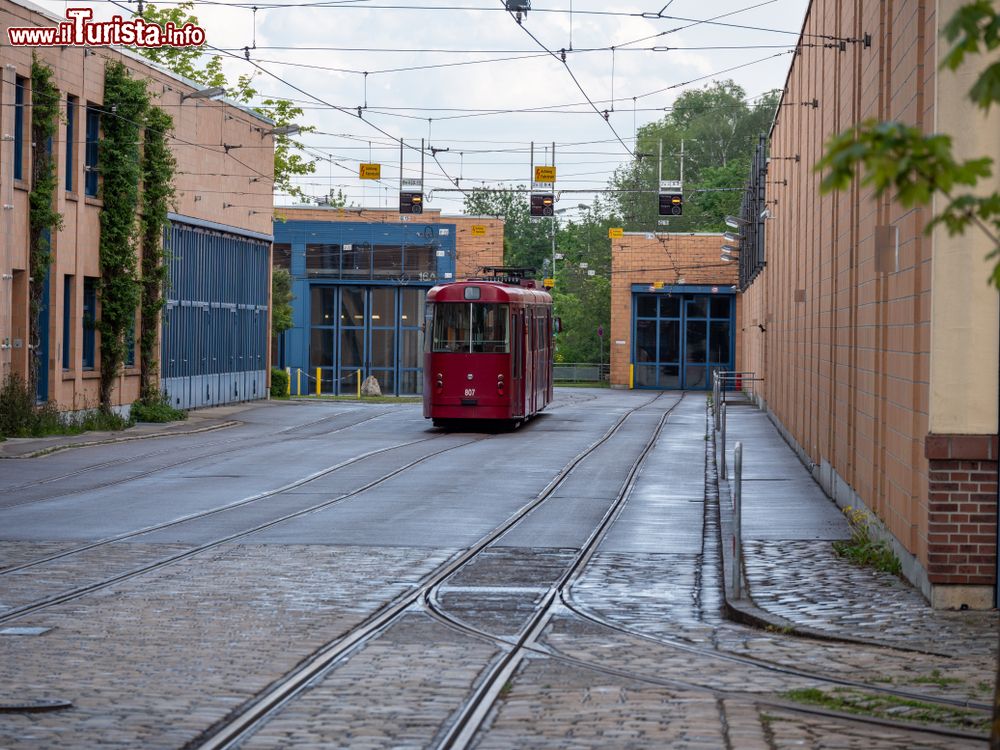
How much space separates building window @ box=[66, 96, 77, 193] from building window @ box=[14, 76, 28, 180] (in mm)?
2344

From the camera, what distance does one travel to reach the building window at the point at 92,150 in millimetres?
35750

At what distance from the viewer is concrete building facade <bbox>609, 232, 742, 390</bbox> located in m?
69.2

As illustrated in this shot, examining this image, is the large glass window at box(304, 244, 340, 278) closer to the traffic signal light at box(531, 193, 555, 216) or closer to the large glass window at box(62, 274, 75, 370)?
the traffic signal light at box(531, 193, 555, 216)

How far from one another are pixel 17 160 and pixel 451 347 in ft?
31.6

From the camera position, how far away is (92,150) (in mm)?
35906

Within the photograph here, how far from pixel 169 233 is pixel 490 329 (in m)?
9.96

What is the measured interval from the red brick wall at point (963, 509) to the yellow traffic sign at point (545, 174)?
36763 mm

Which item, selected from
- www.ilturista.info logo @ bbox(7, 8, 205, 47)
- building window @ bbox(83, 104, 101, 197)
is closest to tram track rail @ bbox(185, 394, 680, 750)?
www.ilturista.info logo @ bbox(7, 8, 205, 47)

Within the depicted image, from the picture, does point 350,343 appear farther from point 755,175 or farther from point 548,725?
point 548,725

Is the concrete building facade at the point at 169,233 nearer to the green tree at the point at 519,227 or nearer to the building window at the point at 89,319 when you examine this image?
the building window at the point at 89,319

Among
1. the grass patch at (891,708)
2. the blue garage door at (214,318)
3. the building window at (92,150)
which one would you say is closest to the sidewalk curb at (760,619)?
the grass patch at (891,708)

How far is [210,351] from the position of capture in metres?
44.8

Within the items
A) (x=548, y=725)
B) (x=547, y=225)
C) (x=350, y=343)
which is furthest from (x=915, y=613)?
(x=547, y=225)

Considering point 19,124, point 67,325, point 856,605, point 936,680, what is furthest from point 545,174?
point 936,680
